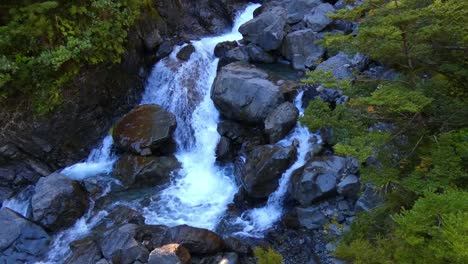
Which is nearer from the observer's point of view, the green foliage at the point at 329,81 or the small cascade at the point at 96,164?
the green foliage at the point at 329,81

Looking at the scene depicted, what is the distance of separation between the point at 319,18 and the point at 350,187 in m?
7.52

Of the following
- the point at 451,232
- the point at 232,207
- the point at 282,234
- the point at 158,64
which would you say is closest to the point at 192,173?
the point at 232,207

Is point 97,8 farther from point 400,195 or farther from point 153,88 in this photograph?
point 400,195

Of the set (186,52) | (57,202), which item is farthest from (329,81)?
(186,52)

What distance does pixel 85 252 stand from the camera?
7789 mm

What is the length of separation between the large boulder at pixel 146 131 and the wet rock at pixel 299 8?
644cm

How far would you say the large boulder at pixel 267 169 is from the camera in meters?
8.98

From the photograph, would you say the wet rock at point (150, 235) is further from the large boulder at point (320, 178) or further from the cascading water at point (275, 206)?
the large boulder at point (320, 178)

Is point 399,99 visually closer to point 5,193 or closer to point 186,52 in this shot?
point 5,193

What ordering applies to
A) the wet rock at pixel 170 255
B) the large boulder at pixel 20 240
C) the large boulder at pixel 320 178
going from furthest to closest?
the large boulder at pixel 320 178 < the large boulder at pixel 20 240 < the wet rock at pixel 170 255

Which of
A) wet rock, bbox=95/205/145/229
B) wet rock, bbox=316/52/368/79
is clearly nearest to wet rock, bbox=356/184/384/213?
wet rock, bbox=316/52/368/79

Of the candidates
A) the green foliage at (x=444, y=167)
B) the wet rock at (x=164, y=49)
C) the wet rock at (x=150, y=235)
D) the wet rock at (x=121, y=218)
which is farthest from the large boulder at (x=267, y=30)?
the green foliage at (x=444, y=167)

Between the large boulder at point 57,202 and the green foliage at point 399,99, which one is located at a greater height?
the green foliage at point 399,99

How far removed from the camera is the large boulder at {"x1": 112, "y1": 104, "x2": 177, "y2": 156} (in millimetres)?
10305
